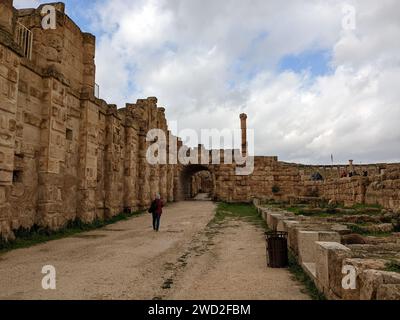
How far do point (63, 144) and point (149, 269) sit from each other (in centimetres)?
714

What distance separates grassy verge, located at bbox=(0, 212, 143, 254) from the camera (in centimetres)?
873

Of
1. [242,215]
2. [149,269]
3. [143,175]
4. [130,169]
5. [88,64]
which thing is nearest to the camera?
[149,269]

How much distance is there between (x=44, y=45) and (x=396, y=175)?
1451 centimetres

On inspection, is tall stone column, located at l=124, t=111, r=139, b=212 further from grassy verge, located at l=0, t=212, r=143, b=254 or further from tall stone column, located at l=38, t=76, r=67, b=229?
tall stone column, located at l=38, t=76, r=67, b=229

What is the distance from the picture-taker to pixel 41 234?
10.4 meters

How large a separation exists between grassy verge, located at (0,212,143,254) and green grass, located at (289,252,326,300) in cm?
663

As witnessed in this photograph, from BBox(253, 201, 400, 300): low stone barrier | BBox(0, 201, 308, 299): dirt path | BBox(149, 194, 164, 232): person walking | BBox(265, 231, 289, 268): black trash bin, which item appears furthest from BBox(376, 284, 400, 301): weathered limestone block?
BBox(149, 194, 164, 232): person walking

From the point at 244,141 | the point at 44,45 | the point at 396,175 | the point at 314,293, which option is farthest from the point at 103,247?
the point at 244,141

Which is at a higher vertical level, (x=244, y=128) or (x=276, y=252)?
(x=244, y=128)

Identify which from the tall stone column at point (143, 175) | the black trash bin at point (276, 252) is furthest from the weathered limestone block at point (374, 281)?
the tall stone column at point (143, 175)

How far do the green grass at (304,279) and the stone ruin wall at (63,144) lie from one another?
7.04m

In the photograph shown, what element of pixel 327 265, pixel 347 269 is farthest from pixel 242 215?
pixel 347 269

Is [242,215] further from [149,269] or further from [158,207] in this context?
[149,269]
